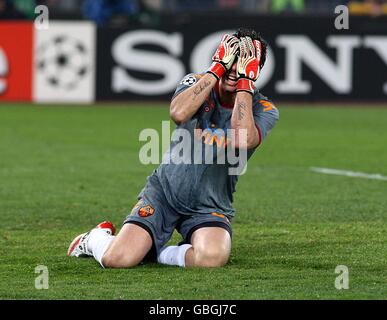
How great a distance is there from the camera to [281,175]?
1340cm

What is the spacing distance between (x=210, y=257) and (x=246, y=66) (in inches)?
50.5

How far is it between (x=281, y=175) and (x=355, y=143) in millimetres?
3799

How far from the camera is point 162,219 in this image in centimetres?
812

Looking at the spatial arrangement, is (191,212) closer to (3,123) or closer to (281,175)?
(281,175)

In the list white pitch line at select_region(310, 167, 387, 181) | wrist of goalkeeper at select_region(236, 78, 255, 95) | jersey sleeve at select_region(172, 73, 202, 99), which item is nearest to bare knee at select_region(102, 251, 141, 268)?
jersey sleeve at select_region(172, 73, 202, 99)

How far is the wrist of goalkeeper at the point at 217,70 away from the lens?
7918 millimetres

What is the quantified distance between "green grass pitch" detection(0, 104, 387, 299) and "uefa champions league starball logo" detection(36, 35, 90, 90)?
1.91m

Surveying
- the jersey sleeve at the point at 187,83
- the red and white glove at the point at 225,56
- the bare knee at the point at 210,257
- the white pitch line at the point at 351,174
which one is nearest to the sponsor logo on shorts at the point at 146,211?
the bare knee at the point at 210,257

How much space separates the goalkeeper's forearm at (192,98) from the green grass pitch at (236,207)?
3.40 ft

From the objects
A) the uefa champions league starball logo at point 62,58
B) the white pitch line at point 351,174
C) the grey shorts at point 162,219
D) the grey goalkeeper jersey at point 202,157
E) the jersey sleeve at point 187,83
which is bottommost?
the grey shorts at point 162,219

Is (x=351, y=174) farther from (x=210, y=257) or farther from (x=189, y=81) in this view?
(x=210, y=257)

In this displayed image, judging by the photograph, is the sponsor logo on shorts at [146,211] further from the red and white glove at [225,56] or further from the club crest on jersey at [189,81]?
the red and white glove at [225,56]
